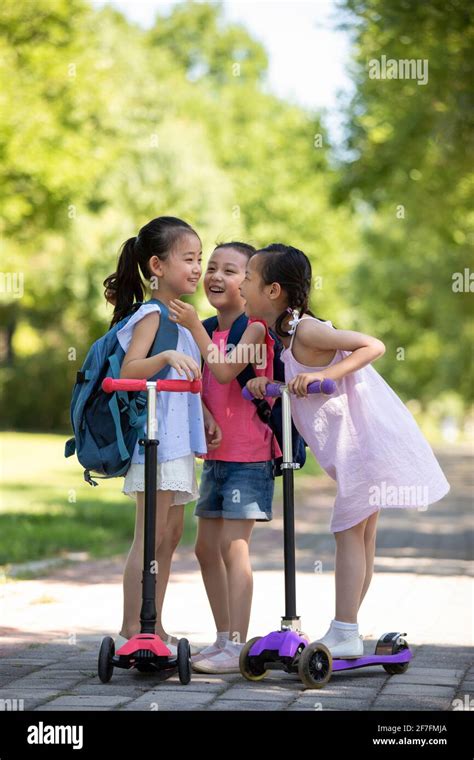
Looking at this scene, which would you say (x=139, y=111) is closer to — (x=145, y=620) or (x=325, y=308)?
(x=325, y=308)

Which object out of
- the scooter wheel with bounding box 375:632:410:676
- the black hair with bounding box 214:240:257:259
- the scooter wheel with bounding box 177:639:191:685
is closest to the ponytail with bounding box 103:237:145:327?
the black hair with bounding box 214:240:257:259

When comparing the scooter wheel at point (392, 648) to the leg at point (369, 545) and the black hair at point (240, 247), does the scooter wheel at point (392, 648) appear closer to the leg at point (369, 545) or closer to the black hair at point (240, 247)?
the leg at point (369, 545)

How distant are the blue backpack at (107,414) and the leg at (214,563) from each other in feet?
1.75

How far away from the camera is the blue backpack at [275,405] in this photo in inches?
216

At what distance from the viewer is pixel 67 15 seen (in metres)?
25.7

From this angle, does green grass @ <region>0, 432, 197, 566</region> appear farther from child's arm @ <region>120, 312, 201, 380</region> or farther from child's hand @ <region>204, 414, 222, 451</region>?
child's arm @ <region>120, 312, 201, 380</region>

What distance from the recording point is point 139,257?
18.4 feet

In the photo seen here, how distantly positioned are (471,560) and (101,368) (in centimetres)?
576

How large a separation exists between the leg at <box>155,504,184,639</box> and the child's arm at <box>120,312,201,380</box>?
0.68m

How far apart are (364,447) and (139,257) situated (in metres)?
1.29

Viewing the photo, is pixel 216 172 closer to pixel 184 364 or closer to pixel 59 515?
pixel 59 515

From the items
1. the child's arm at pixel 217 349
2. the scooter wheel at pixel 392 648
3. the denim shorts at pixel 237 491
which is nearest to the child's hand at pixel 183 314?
the child's arm at pixel 217 349

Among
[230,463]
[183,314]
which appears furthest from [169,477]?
[183,314]
